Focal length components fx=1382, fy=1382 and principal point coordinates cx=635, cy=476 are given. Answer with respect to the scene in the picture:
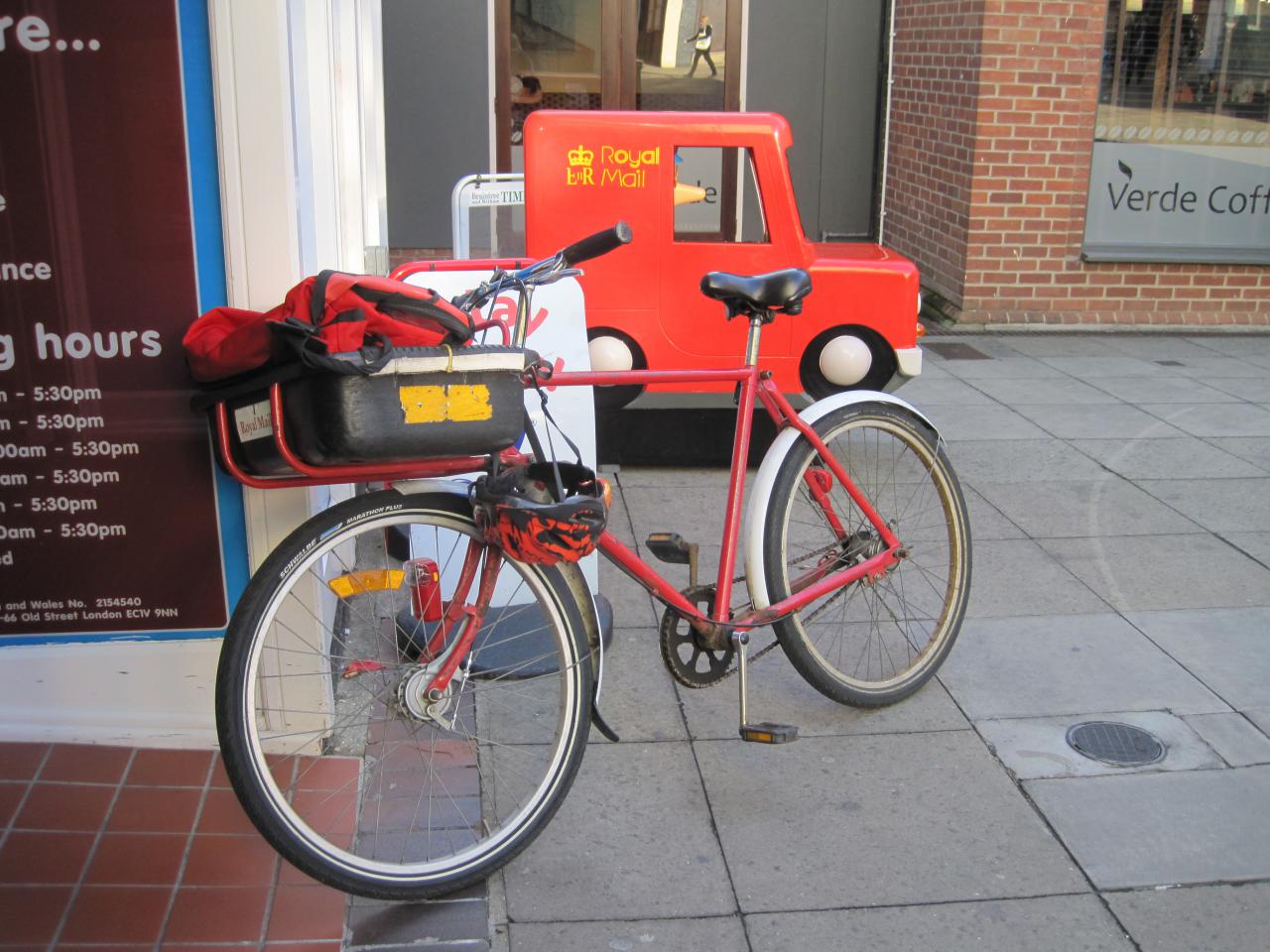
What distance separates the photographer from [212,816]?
3.38 meters

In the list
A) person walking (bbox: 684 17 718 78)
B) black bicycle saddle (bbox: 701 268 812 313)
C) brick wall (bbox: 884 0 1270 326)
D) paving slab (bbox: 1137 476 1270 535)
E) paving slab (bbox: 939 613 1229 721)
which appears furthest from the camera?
person walking (bbox: 684 17 718 78)

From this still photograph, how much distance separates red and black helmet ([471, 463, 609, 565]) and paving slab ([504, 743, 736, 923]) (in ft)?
2.66

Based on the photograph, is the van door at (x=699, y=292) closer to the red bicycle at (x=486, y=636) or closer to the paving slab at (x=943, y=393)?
the red bicycle at (x=486, y=636)

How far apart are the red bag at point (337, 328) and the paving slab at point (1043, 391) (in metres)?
5.36

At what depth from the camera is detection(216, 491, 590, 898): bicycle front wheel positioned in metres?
2.90

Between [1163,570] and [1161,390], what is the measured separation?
9.88ft

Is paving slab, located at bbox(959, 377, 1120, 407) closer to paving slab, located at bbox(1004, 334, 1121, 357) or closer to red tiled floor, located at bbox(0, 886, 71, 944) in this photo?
paving slab, located at bbox(1004, 334, 1121, 357)

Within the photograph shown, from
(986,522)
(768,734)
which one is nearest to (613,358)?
(986,522)

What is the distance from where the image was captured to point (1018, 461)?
655cm

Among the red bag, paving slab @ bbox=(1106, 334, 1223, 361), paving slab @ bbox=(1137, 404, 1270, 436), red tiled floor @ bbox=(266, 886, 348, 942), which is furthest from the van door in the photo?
paving slab @ bbox=(1106, 334, 1223, 361)

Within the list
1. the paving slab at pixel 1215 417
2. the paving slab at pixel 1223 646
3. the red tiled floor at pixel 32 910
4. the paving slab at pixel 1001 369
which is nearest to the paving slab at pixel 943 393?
the paving slab at pixel 1001 369

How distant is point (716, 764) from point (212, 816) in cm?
133

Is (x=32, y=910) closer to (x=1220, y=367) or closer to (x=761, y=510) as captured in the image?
(x=761, y=510)

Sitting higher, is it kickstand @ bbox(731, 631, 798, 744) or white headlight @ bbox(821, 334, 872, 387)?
white headlight @ bbox(821, 334, 872, 387)
